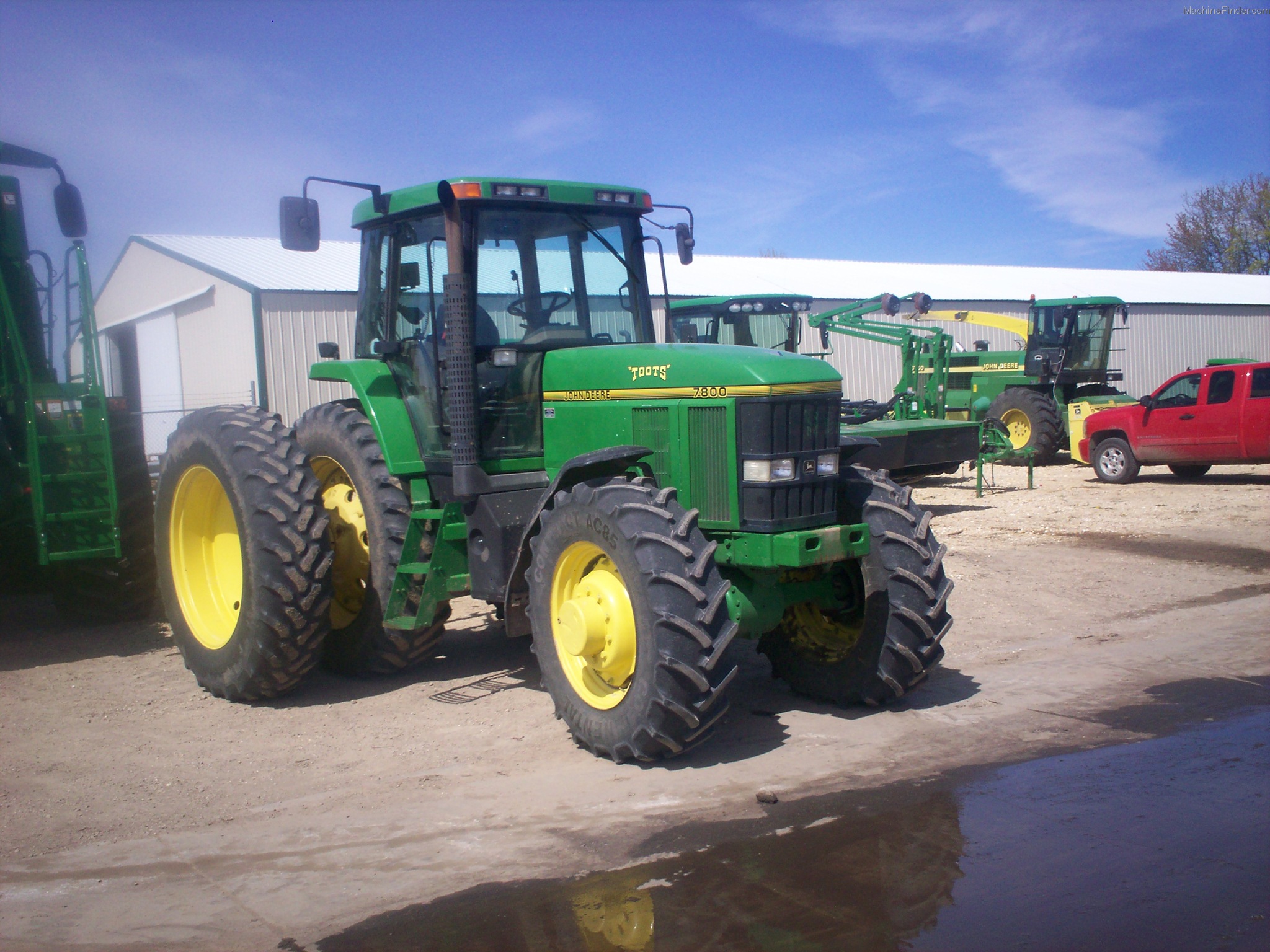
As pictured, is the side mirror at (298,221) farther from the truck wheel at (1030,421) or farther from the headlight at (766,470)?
the truck wheel at (1030,421)

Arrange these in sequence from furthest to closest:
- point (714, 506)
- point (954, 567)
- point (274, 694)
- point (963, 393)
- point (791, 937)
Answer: point (963, 393) → point (954, 567) → point (274, 694) → point (714, 506) → point (791, 937)

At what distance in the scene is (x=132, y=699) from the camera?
6.23 metres

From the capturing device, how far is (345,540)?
21.2 ft

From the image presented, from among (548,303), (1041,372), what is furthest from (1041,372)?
(548,303)

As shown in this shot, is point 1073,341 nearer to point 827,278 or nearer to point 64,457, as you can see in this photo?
point 827,278

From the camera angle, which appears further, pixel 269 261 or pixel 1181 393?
pixel 269 261

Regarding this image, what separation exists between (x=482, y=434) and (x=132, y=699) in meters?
2.64

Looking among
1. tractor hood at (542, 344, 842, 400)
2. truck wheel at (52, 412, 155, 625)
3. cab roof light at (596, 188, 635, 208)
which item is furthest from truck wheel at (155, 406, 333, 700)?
cab roof light at (596, 188, 635, 208)

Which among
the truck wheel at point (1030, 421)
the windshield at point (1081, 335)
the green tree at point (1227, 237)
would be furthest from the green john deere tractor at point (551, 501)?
the green tree at point (1227, 237)

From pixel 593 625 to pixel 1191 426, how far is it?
43.2 ft

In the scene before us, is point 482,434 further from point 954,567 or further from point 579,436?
point 954,567

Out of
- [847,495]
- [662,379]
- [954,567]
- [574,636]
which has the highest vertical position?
[662,379]

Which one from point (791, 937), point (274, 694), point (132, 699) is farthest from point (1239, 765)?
point (132, 699)

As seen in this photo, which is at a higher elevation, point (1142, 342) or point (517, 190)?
point (517, 190)
